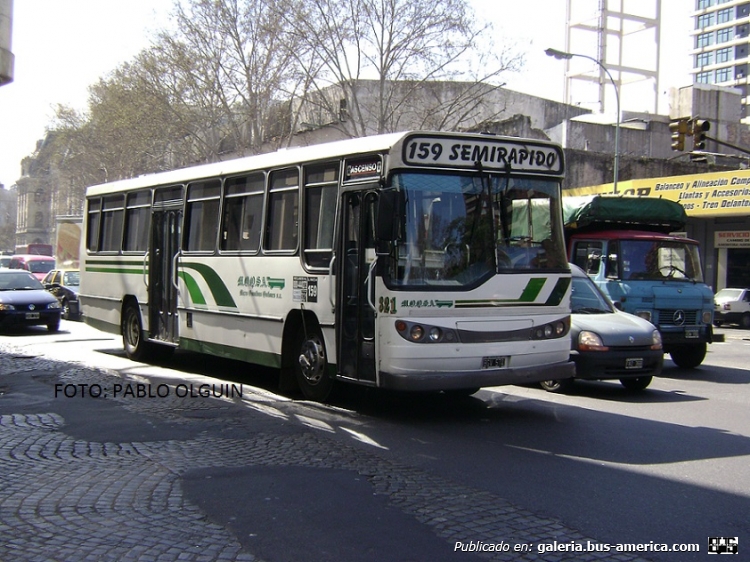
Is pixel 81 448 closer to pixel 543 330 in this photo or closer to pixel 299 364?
pixel 299 364

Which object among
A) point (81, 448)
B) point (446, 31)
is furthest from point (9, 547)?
point (446, 31)

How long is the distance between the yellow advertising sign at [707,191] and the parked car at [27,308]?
2204cm

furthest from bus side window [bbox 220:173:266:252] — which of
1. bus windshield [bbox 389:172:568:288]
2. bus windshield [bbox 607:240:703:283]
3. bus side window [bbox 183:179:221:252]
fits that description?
bus windshield [bbox 607:240:703:283]

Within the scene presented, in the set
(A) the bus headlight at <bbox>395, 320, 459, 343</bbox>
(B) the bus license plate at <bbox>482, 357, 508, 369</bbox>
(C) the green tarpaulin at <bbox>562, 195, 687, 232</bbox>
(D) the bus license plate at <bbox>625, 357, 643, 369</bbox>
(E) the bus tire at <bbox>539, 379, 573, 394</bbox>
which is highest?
(C) the green tarpaulin at <bbox>562, 195, 687, 232</bbox>

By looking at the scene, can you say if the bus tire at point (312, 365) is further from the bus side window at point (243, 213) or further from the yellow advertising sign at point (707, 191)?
the yellow advertising sign at point (707, 191)

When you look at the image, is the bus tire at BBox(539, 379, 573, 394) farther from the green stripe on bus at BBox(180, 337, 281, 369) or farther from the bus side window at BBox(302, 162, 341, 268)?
the bus side window at BBox(302, 162, 341, 268)

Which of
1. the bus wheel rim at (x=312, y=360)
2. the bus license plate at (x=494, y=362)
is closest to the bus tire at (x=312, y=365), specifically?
the bus wheel rim at (x=312, y=360)

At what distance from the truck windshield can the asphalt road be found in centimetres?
363

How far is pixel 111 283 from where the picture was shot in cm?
1552

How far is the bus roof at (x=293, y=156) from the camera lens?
888 cm

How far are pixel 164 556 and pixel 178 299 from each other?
28.2 feet

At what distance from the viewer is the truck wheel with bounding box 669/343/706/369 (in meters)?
14.8

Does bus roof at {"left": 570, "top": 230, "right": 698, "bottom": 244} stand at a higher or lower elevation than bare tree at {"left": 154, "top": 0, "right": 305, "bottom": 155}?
lower

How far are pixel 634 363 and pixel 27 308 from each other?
1521cm
